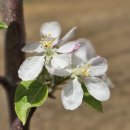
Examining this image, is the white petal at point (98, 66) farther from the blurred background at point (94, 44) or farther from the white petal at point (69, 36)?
the blurred background at point (94, 44)

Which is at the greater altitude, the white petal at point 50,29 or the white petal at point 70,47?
the white petal at point 70,47

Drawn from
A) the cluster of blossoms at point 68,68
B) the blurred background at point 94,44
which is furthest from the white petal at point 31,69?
the blurred background at point 94,44

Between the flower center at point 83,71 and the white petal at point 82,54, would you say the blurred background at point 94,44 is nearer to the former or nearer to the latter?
the white petal at point 82,54

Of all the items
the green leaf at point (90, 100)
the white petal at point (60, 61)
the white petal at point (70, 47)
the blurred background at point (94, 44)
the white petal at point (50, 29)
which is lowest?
the blurred background at point (94, 44)

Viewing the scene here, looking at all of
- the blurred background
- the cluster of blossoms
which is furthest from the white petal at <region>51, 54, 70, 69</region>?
the blurred background

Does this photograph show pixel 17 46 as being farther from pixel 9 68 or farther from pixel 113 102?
pixel 113 102

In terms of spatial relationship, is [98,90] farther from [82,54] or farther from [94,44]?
[94,44]

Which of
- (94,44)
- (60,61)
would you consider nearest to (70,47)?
(60,61)

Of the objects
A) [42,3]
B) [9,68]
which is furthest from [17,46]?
[42,3]

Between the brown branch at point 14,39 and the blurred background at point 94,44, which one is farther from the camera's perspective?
the blurred background at point 94,44
